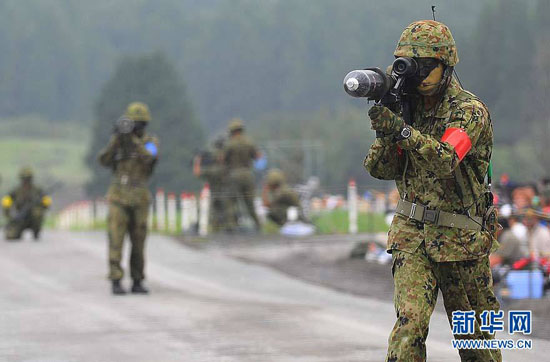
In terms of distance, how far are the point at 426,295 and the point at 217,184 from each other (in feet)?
64.4

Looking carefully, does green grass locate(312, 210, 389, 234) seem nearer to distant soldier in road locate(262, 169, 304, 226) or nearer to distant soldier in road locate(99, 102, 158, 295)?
distant soldier in road locate(262, 169, 304, 226)

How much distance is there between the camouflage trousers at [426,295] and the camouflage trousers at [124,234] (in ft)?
26.1

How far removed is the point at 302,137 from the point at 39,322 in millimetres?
65579

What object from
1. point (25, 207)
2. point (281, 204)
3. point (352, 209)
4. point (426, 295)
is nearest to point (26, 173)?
point (25, 207)

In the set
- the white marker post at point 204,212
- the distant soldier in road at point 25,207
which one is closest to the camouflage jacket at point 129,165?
the white marker post at point 204,212

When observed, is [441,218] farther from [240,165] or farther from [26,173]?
[26,173]

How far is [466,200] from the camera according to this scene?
7.27 metres

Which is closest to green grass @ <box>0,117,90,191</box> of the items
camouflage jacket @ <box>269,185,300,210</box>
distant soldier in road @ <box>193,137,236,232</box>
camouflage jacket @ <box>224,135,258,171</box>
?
distant soldier in road @ <box>193,137,236,232</box>

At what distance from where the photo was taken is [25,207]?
2622cm

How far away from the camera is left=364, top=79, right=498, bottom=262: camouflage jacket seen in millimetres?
7203

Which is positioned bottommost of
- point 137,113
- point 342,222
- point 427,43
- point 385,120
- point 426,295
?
point 342,222

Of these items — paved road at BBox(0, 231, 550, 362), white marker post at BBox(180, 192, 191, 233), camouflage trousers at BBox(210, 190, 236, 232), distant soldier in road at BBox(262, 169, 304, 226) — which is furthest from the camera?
white marker post at BBox(180, 192, 191, 233)

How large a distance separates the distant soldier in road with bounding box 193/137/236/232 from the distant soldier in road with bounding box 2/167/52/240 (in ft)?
11.5

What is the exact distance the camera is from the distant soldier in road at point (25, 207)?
26.0 m
